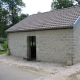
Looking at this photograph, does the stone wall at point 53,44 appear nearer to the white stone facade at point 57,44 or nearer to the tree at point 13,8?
the white stone facade at point 57,44

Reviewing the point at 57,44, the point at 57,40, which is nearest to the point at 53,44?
the point at 57,44

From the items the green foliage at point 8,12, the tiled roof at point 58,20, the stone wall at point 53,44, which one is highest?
the green foliage at point 8,12

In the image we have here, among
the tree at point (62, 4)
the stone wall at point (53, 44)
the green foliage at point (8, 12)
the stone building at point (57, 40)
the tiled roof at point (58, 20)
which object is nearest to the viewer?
the stone building at point (57, 40)

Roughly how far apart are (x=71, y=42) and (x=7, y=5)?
82.3 ft

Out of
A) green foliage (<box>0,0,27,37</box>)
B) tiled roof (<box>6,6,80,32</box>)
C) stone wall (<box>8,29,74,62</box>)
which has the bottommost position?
stone wall (<box>8,29,74,62</box>)

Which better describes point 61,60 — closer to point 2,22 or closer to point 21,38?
point 21,38

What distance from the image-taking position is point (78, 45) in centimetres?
1123

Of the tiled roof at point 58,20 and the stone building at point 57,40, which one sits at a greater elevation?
the tiled roof at point 58,20

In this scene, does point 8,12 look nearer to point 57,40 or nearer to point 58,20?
point 58,20

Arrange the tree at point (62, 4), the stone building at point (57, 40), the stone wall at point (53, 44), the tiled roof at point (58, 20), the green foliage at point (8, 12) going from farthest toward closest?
the tree at point (62, 4) < the green foliage at point (8, 12) < the tiled roof at point (58, 20) < the stone wall at point (53, 44) < the stone building at point (57, 40)

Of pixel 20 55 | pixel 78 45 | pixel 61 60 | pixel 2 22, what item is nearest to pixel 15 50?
pixel 20 55

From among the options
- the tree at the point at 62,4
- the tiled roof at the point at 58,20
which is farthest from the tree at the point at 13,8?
the tiled roof at the point at 58,20

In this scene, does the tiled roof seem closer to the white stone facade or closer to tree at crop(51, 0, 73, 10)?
the white stone facade

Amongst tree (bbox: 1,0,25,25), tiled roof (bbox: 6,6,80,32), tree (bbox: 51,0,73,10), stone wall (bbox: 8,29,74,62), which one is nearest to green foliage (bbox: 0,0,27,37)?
tree (bbox: 1,0,25,25)
